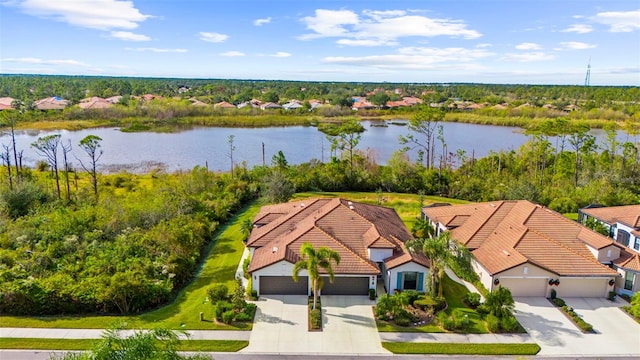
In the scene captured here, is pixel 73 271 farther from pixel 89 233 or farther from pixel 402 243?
pixel 402 243

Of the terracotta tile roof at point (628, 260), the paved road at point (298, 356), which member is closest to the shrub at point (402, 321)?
the paved road at point (298, 356)

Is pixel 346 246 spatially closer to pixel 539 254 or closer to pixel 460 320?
pixel 460 320

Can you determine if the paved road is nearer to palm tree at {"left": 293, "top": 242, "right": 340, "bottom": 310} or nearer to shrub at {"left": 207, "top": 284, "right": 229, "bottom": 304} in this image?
palm tree at {"left": 293, "top": 242, "right": 340, "bottom": 310}

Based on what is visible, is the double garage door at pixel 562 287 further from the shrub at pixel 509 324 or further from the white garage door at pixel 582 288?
the shrub at pixel 509 324

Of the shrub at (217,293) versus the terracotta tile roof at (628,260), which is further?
the terracotta tile roof at (628,260)

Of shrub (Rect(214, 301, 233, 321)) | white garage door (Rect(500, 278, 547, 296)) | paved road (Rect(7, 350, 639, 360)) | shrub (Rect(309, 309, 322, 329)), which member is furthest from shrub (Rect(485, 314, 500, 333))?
shrub (Rect(214, 301, 233, 321))

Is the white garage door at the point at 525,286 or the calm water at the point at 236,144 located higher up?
the calm water at the point at 236,144

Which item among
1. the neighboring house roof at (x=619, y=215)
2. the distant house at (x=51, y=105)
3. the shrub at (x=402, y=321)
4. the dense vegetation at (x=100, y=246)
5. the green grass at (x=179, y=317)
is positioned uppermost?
the distant house at (x=51, y=105)
